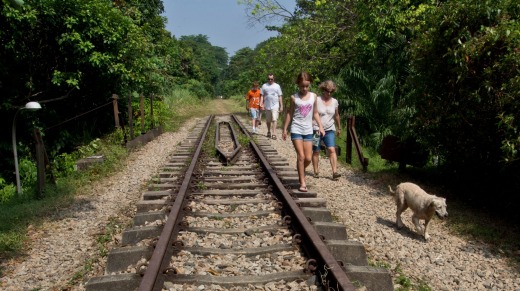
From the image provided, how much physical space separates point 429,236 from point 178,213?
2.87 meters

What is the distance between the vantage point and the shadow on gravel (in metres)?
4.86

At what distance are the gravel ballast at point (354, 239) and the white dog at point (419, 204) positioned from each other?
17 cm

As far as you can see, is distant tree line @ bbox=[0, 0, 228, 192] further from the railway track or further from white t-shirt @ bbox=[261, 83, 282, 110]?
the railway track

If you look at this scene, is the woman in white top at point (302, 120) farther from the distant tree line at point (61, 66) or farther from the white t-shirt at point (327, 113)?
the distant tree line at point (61, 66)

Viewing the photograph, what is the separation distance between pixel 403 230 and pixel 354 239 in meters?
0.81

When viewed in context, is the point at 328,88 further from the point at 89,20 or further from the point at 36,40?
the point at 36,40

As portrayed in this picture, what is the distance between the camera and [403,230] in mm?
5047

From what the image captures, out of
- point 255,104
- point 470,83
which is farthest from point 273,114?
point 470,83

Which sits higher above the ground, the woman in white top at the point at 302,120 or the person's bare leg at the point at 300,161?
the woman in white top at the point at 302,120

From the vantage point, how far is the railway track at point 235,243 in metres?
3.31

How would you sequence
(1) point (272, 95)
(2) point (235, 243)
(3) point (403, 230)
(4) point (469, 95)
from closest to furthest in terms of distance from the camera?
(2) point (235, 243) → (3) point (403, 230) → (4) point (469, 95) → (1) point (272, 95)

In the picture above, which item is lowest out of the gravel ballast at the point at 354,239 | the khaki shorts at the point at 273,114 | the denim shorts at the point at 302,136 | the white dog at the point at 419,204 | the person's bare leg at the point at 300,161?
the gravel ballast at the point at 354,239

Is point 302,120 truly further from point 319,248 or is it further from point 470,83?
point 319,248

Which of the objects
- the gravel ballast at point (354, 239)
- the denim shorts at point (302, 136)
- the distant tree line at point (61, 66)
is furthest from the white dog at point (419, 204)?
the distant tree line at point (61, 66)
